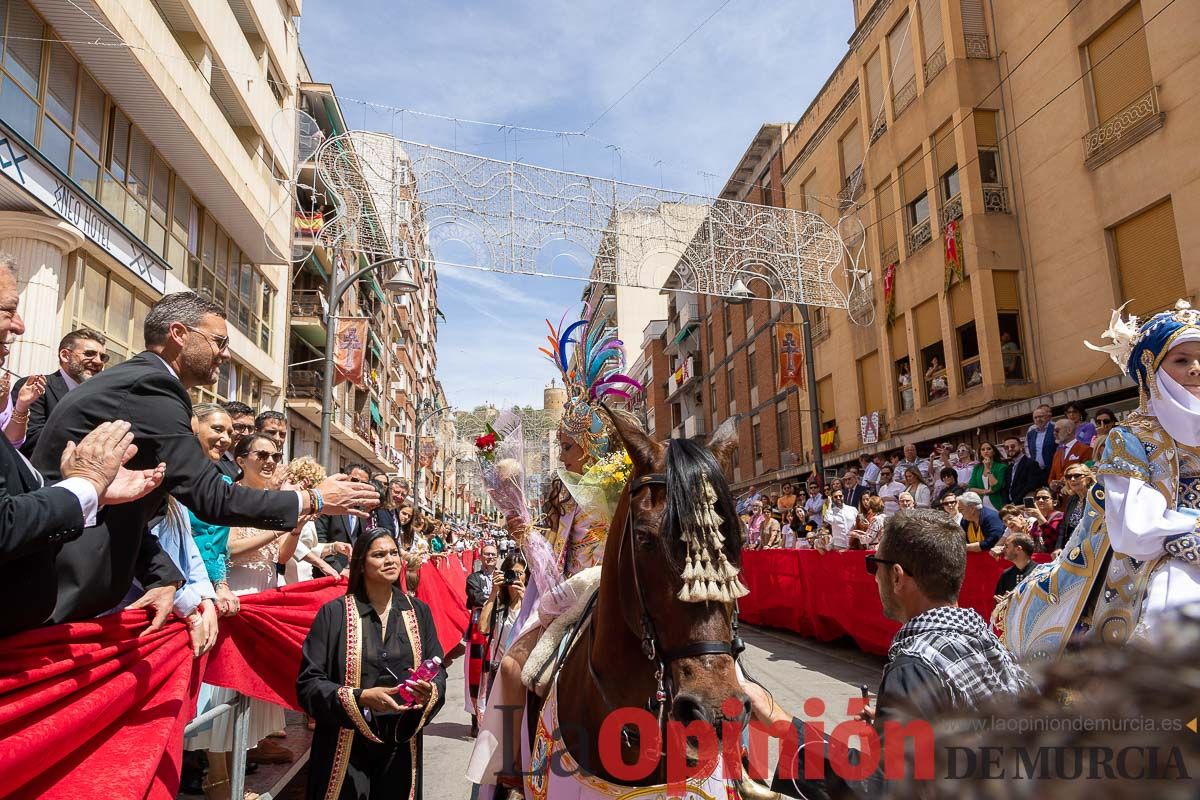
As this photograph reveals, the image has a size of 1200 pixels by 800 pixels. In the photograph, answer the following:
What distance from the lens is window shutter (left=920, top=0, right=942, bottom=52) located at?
1925cm

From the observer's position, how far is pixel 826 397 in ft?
86.7

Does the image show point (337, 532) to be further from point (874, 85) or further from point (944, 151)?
point (874, 85)

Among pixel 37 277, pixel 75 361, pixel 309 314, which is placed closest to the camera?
pixel 75 361

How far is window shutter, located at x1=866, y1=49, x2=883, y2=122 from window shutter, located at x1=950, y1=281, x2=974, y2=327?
7.07 m

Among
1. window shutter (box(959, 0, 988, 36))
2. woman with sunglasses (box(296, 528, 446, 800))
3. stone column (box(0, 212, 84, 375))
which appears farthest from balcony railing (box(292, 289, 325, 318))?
woman with sunglasses (box(296, 528, 446, 800))

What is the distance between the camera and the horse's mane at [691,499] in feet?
8.29

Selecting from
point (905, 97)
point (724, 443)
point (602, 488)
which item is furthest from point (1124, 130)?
point (724, 443)

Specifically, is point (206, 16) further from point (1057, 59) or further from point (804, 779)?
point (804, 779)

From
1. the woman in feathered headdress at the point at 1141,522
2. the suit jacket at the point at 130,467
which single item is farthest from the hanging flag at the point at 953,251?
the suit jacket at the point at 130,467

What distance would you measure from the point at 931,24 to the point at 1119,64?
6376mm

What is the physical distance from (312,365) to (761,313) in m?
19.2

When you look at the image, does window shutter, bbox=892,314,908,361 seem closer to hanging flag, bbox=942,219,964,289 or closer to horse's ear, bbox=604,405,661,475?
hanging flag, bbox=942,219,964,289

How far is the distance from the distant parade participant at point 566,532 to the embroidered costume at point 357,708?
458 millimetres

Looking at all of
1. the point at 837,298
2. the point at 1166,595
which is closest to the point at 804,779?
the point at 1166,595
